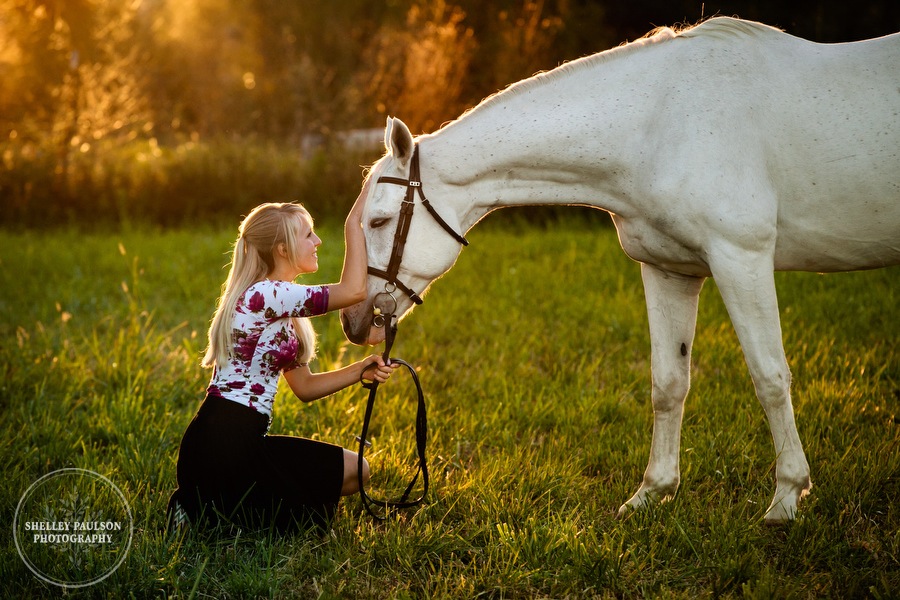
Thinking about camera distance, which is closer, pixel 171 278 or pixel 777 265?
pixel 777 265

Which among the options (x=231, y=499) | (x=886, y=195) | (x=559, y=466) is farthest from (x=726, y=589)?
(x=231, y=499)

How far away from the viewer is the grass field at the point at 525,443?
8.56 ft

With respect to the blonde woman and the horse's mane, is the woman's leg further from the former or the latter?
the horse's mane

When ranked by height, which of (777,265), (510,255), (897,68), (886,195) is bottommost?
(510,255)

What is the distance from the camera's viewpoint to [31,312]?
6191 millimetres

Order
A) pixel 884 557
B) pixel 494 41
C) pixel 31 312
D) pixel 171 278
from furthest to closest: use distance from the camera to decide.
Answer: pixel 494 41, pixel 171 278, pixel 31 312, pixel 884 557

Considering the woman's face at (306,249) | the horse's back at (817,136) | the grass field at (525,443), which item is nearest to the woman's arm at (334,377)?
the woman's face at (306,249)

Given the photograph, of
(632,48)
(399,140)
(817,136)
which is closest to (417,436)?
(399,140)

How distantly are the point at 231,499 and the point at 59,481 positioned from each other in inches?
38.8

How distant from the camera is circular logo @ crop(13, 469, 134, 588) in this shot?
258 cm

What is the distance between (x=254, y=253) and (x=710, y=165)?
1727 millimetres

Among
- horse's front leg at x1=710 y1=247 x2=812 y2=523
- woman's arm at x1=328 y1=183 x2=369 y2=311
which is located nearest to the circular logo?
woman's arm at x1=328 y1=183 x2=369 y2=311

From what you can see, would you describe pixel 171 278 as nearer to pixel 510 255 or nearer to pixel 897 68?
pixel 510 255

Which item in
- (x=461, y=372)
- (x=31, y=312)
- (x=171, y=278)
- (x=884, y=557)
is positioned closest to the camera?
(x=884, y=557)
